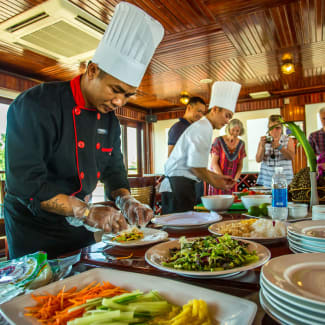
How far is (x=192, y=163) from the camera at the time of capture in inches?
89.0

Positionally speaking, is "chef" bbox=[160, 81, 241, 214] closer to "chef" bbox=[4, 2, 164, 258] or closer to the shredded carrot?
"chef" bbox=[4, 2, 164, 258]

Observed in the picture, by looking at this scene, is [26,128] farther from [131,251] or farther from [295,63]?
[295,63]

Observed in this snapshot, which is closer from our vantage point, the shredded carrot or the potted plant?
the shredded carrot

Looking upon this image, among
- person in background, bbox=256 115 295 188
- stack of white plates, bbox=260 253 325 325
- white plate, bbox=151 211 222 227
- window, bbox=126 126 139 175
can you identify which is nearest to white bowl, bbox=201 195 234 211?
white plate, bbox=151 211 222 227

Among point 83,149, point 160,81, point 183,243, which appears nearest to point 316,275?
point 183,243

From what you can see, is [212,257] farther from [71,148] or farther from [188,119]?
[188,119]

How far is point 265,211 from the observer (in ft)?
4.86

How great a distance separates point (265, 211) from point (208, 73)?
14.4ft

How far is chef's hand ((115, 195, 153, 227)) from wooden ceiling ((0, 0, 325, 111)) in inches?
97.1

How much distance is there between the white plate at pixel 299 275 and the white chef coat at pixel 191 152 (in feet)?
5.35

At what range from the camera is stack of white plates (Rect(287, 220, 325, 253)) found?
78 cm

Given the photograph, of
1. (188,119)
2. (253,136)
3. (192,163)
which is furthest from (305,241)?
(253,136)

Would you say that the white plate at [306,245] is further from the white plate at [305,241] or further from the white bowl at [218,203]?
the white bowl at [218,203]

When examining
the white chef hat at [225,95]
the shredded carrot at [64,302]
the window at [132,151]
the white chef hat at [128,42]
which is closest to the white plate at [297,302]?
the shredded carrot at [64,302]
